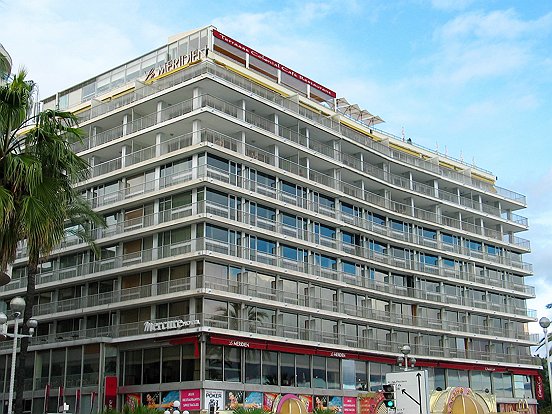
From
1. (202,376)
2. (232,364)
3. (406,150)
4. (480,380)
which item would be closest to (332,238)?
(232,364)

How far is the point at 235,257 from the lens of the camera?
50.4 metres

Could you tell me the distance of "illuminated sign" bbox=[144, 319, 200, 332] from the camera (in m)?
48.1

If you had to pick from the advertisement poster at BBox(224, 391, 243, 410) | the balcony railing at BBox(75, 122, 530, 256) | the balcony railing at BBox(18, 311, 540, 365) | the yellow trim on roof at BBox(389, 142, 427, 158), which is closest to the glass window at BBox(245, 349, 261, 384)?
the advertisement poster at BBox(224, 391, 243, 410)

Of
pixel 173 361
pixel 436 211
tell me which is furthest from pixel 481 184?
pixel 173 361

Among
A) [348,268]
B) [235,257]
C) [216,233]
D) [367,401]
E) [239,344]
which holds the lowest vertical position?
[367,401]

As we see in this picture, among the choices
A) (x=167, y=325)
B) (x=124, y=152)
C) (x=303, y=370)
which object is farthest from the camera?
(x=124, y=152)

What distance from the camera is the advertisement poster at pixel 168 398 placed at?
4794cm

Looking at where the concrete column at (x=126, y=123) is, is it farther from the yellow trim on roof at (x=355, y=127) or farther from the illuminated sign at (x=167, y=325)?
the yellow trim on roof at (x=355, y=127)

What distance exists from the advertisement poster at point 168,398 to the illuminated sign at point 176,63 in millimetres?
23203

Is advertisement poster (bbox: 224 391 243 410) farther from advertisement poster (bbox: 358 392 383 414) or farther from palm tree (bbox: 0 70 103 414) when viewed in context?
palm tree (bbox: 0 70 103 414)

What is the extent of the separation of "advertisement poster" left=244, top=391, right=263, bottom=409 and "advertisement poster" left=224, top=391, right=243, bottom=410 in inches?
20.2

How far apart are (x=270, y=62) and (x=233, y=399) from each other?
28.3 m

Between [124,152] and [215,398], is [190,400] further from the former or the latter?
[124,152]

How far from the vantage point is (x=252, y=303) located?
5125 cm
